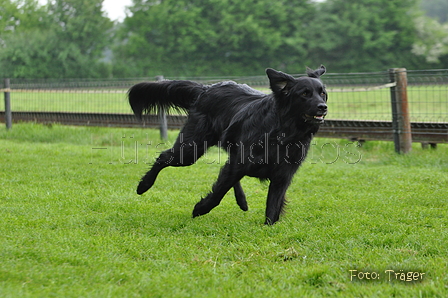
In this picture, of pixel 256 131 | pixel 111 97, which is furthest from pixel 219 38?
pixel 256 131

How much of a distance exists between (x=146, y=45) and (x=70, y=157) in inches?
1426

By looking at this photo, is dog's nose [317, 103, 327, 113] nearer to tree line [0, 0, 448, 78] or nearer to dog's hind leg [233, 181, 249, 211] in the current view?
dog's hind leg [233, 181, 249, 211]

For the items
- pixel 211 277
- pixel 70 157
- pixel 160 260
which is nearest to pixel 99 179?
pixel 70 157

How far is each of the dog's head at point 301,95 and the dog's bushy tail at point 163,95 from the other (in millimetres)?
1242

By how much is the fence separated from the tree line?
75.3 feet

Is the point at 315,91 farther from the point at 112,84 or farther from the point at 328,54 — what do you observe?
the point at 328,54

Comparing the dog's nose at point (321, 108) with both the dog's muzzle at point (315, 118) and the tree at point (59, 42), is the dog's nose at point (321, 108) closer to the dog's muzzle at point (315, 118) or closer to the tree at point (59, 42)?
the dog's muzzle at point (315, 118)

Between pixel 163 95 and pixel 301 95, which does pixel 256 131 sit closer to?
pixel 301 95

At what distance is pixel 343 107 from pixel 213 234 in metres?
8.97

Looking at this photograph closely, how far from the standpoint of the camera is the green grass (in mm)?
3027

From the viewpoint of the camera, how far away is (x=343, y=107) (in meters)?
12.4

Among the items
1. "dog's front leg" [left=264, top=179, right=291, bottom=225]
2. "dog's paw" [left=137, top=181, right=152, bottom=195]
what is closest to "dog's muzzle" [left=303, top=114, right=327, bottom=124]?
"dog's front leg" [left=264, top=179, right=291, bottom=225]

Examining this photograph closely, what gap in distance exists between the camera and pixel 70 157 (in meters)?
8.44

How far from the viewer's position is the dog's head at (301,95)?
4.18 metres
